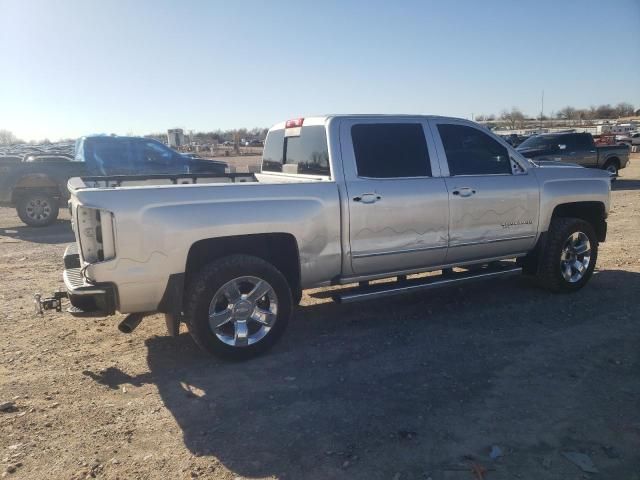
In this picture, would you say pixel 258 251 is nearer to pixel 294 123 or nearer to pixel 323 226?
pixel 323 226

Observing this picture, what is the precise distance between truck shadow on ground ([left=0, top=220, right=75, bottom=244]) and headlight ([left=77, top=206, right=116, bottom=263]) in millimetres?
6416

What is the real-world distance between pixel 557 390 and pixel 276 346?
230 cm

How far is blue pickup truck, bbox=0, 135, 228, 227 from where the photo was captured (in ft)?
37.4

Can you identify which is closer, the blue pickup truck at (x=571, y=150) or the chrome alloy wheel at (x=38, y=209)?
the chrome alloy wheel at (x=38, y=209)

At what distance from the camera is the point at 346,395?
12.5ft

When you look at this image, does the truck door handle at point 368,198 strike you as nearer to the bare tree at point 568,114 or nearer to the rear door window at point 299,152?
the rear door window at point 299,152

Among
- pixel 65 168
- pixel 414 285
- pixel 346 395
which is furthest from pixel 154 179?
pixel 65 168

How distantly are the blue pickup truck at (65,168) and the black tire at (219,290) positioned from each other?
737 cm

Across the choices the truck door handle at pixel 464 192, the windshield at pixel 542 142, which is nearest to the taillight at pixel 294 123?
the truck door handle at pixel 464 192

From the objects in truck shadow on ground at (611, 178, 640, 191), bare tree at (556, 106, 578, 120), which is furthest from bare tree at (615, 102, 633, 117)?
truck shadow on ground at (611, 178, 640, 191)

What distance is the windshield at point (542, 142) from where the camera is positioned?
17.6 m

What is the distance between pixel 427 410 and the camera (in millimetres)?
3578

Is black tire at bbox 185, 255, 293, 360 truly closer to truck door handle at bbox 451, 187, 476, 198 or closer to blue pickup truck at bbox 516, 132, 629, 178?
truck door handle at bbox 451, 187, 476, 198

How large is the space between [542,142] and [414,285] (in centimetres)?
1468
